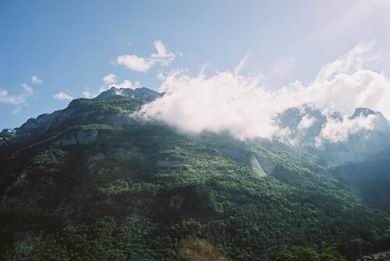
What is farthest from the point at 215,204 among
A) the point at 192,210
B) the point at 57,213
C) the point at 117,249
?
the point at 57,213

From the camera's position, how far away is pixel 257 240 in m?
175

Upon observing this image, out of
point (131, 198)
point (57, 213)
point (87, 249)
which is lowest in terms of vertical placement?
point (87, 249)

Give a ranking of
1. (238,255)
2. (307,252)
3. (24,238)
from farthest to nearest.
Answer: (24,238) → (238,255) → (307,252)

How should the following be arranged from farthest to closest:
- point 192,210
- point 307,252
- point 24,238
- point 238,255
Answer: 1. point 192,210
2. point 24,238
3. point 238,255
4. point 307,252

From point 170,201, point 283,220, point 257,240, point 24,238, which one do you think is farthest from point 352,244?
point 24,238

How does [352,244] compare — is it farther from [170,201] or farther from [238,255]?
[170,201]

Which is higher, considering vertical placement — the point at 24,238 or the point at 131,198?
the point at 131,198

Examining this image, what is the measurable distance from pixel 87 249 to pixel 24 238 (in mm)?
28198

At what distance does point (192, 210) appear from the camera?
19262 centimetres

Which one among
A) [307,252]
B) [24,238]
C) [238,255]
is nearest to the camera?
[307,252]

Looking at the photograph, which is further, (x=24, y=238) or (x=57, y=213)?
(x=57, y=213)

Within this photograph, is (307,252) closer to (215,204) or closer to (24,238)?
(215,204)

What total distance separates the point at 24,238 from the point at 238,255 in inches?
3252

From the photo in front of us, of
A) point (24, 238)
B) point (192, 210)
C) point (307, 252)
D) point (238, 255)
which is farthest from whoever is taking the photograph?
point (192, 210)
